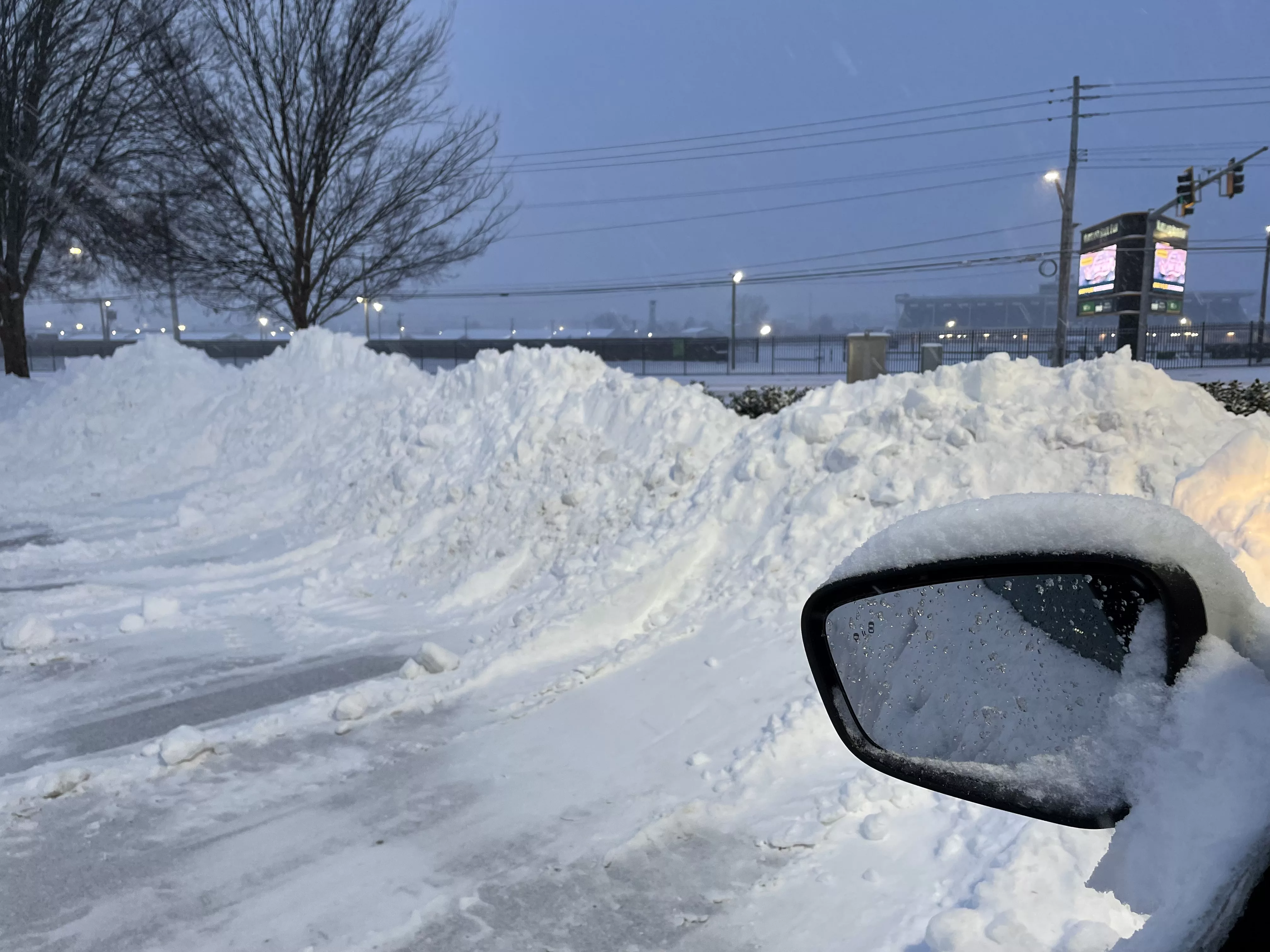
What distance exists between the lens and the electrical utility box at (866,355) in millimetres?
13461

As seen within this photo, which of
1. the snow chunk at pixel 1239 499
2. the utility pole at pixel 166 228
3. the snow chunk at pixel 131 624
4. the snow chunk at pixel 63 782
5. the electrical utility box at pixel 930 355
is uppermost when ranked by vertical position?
the utility pole at pixel 166 228

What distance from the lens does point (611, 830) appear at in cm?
401

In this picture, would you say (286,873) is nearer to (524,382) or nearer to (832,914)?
(832,914)

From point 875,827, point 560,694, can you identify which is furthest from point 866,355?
point 875,827

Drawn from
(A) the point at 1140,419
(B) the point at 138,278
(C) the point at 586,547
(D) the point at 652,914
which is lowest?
(D) the point at 652,914

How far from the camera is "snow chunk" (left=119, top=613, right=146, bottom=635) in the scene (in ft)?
22.4

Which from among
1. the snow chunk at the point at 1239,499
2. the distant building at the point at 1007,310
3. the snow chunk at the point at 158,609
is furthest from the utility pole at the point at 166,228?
the distant building at the point at 1007,310

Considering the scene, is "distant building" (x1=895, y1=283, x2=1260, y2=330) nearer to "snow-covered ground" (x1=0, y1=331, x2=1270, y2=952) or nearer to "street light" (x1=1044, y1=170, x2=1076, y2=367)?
"street light" (x1=1044, y1=170, x2=1076, y2=367)

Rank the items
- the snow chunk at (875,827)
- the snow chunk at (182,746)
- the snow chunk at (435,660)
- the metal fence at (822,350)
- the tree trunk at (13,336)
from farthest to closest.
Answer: the metal fence at (822,350) → the tree trunk at (13,336) → the snow chunk at (435,660) → the snow chunk at (182,746) → the snow chunk at (875,827)

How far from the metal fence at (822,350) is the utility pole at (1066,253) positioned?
6656mm

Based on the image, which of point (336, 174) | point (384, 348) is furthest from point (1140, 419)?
point (384, 348)

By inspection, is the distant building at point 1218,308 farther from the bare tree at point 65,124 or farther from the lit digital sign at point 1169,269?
the bare tree at point 65,124

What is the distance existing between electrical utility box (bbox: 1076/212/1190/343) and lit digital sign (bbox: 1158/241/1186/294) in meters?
0.02

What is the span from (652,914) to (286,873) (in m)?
1.54
